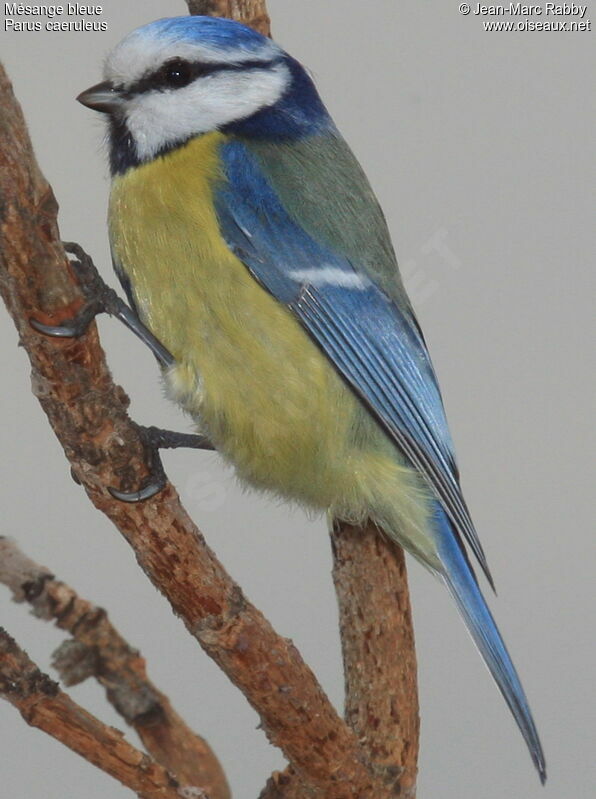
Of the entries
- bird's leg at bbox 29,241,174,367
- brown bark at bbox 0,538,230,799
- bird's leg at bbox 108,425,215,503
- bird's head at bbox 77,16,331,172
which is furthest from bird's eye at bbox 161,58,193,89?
brown bark at bbox 0,538,230,799

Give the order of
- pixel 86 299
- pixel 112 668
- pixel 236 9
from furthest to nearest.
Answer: pixel 236 9
pixel 112 668
pixel 86 299

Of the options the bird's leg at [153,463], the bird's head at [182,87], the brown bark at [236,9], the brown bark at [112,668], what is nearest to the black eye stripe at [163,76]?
the bird's head at [182,87]

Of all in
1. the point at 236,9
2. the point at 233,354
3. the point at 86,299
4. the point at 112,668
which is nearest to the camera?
the point at 86,299

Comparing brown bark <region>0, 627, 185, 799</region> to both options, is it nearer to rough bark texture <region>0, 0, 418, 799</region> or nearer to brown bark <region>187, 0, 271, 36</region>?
rough bark texture <region>0, 0, 418, 799</region>

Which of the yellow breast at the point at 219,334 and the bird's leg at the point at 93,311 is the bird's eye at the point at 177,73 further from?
the bird's leg at the point at 93,311

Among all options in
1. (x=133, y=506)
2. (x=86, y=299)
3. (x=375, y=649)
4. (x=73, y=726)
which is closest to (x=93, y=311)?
(x=86, y=299)

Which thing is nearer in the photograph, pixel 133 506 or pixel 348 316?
pixel 133 506

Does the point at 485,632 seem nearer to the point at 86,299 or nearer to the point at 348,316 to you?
the point at 348,316
